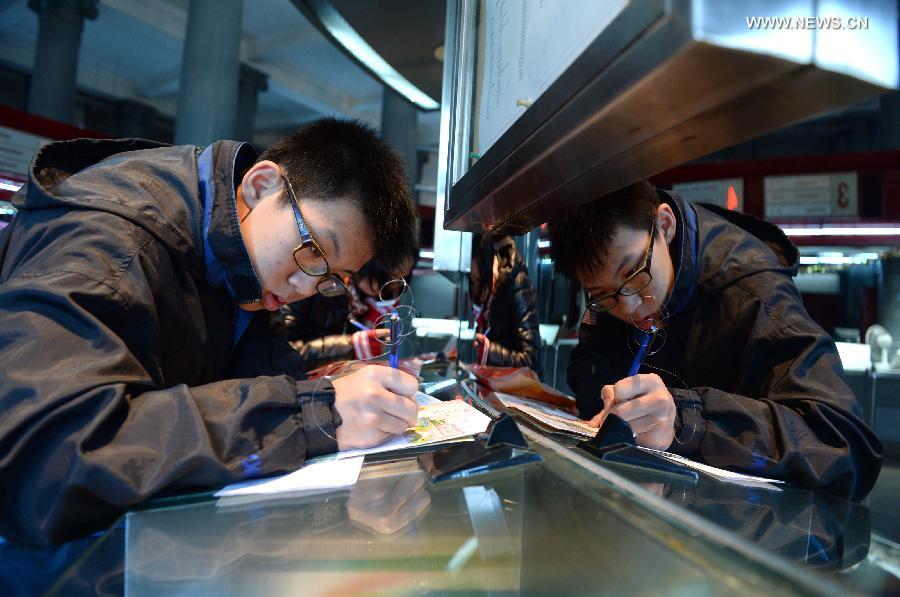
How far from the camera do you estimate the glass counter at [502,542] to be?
42cm

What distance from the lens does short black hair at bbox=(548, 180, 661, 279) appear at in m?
1.07

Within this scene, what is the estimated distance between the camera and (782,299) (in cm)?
101

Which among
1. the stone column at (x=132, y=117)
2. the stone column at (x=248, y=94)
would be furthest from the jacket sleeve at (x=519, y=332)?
the stone column at (x=132, y=117)

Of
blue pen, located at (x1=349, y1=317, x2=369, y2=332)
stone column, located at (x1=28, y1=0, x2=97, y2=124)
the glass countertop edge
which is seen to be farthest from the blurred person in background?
stone column, located at (x1=28, y1=0, x2=97, y2=124)

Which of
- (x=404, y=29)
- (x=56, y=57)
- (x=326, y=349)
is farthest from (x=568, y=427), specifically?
(x=56, y=57)

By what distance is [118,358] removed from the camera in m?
0.65

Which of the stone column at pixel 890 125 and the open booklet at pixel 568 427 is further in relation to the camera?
the stone column at pixel 890 125

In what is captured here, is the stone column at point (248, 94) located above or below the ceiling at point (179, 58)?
below

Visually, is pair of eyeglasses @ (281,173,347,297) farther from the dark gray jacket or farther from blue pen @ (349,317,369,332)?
blue pen @ (349,317,369,332)

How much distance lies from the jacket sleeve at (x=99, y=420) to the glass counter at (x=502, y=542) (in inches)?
1.9

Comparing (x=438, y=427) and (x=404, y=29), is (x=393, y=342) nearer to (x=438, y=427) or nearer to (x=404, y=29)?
(x=438, y=427)

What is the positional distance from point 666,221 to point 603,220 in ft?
0.54

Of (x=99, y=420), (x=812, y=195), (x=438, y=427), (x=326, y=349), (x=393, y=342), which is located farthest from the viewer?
(x=812, y=195)

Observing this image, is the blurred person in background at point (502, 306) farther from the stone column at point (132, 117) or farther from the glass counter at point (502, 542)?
the stone column at point (132, 117)
